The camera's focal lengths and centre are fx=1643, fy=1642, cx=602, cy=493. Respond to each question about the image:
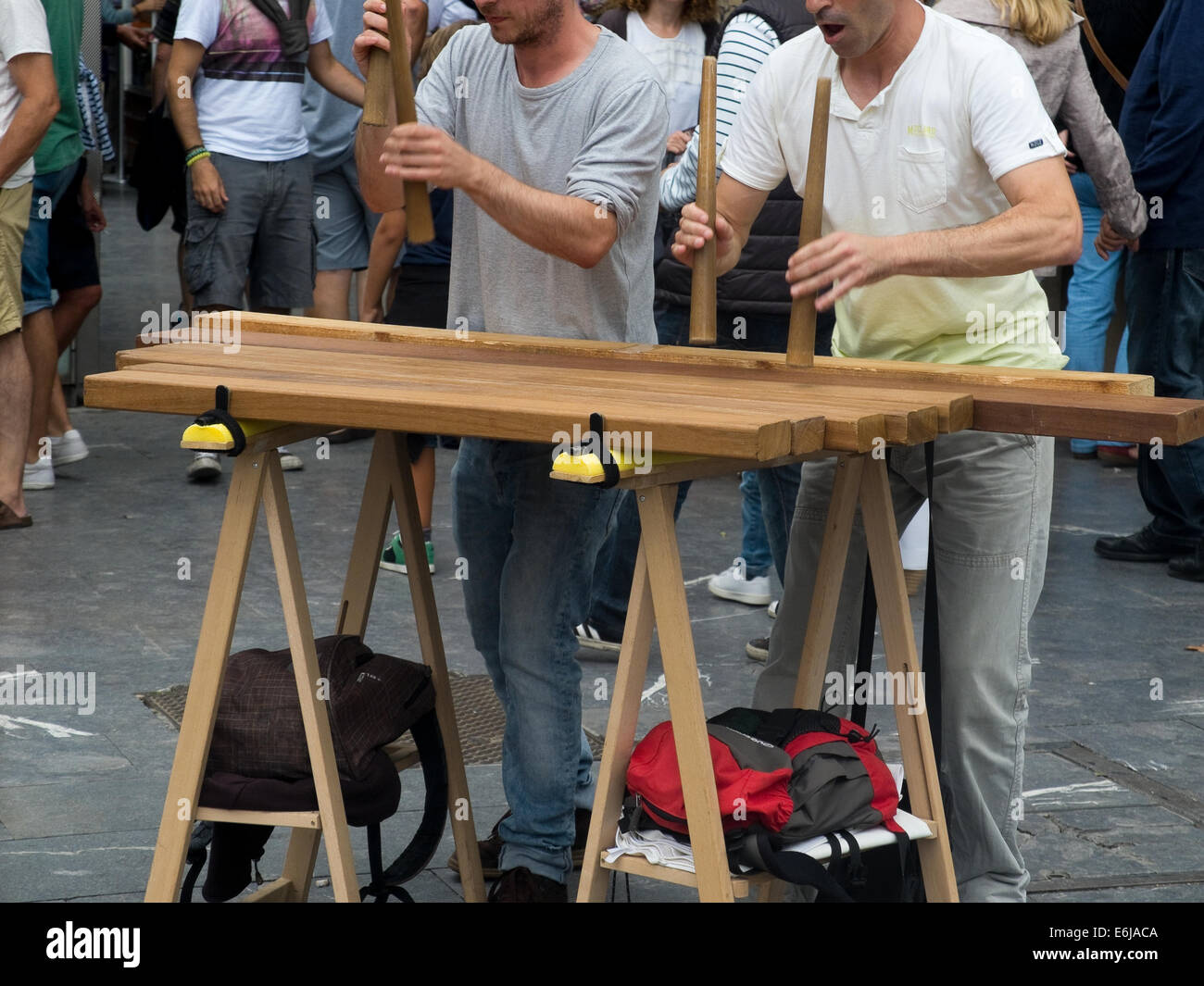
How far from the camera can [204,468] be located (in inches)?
267

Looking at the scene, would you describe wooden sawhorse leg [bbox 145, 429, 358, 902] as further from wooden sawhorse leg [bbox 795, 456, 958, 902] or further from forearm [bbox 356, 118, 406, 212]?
wooden sawhorse leg [bbox 795, 456, 958, 902]

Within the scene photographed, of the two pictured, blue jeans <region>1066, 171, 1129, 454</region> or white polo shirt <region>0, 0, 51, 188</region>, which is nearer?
white polo shirt <region>0, 0, 51, 188</region>

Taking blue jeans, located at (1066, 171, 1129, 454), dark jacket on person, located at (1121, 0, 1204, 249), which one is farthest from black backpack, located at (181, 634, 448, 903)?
blue jeans, located at (1066, 171, 1129, 454)

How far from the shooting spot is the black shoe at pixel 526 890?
10.3 ft

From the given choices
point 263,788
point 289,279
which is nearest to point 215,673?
point 263,788

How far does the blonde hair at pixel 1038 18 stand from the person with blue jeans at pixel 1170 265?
113cm

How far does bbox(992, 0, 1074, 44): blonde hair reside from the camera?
4.61m

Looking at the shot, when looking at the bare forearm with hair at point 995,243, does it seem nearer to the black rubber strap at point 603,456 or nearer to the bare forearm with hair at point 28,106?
the black rubber strap at point 603,456

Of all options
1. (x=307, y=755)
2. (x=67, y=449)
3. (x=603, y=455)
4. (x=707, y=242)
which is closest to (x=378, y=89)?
(x=707, y=242)

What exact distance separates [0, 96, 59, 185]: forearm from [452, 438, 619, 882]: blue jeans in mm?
2940

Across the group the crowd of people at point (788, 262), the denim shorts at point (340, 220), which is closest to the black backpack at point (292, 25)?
the denim shorts at point (340, 220)

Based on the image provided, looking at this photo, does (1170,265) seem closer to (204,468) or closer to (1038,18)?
(1038,18)
